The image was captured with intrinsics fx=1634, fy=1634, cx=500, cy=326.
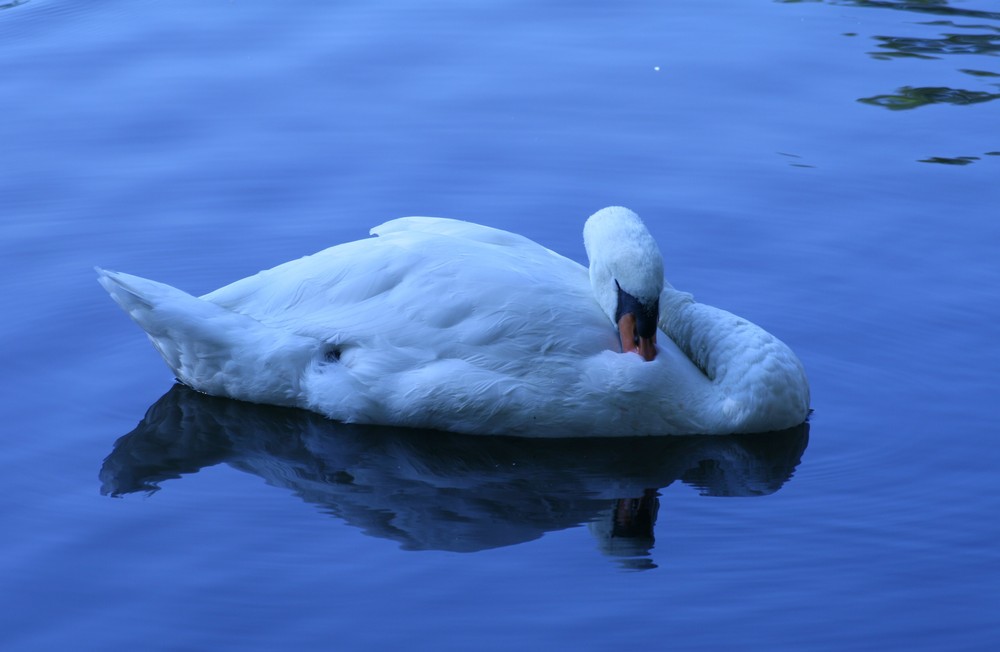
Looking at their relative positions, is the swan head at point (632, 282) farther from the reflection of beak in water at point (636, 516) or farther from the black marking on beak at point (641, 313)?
the reflection of beak in water at point (636, 516)

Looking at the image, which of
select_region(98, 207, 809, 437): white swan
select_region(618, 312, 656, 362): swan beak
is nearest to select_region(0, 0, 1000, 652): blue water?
select_region(98, 207, 809, 437): white swan

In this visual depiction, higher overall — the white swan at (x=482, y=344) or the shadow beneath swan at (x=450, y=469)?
the white swan at (x=482, y=344)

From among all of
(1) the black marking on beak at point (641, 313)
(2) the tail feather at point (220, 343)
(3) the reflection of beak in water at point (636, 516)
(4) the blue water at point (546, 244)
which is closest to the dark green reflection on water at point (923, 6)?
(4) the blue water at point (546, 244)

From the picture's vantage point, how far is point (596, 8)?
12.5 metres

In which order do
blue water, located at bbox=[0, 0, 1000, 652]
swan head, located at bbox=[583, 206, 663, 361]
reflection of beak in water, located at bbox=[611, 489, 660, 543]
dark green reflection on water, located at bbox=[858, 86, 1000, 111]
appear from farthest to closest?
dark green reflection on water, located at bbox=[858, 86, 1000, 111] → swan head, located at bbox=[583, 206, 663, 361] → reflection of beak in water, located at bbox=[611, 489, 660, 543] → blue water, located at bbox=[0, 0, 1000, 652]

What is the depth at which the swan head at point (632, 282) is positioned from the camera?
680 cm

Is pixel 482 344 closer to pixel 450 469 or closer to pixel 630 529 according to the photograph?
pixel 450 469

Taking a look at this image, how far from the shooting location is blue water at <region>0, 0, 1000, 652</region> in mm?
5582

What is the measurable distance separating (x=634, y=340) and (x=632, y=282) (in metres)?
0.25

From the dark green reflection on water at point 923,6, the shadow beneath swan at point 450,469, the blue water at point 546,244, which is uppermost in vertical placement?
the dark green reflection on water at point 923,6

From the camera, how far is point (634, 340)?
6.84m

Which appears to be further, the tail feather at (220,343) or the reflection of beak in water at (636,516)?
the tail feather at (220,343)

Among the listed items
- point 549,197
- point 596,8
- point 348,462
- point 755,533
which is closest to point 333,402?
point 348,462

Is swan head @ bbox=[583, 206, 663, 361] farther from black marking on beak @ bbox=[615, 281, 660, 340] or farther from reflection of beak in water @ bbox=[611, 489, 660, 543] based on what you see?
reflection of beak in water @ bbox=[611, 489, 660, 543]
